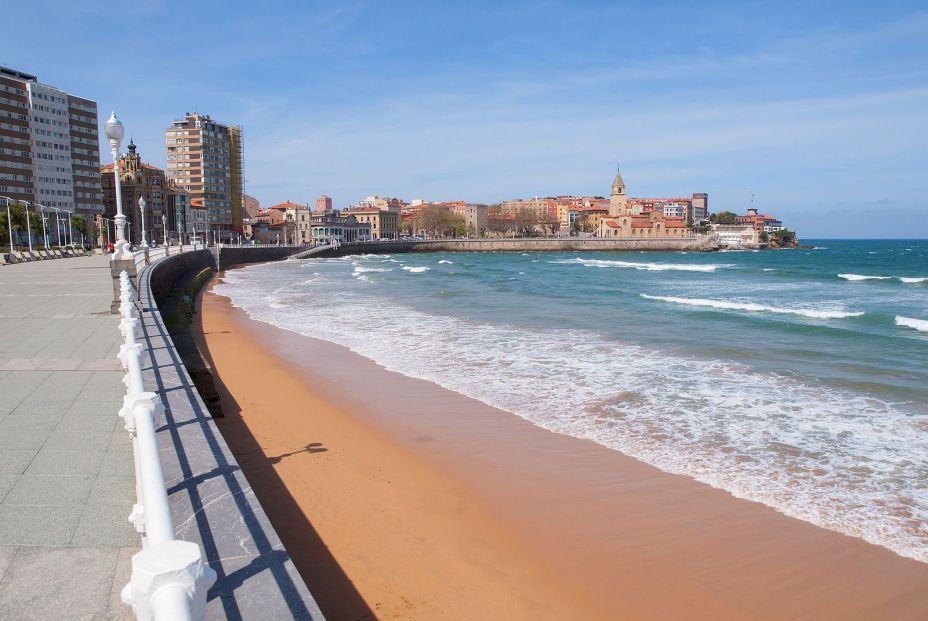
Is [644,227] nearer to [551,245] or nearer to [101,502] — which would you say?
[551,245]

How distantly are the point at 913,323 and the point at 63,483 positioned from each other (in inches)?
949

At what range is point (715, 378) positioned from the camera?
12.4 m

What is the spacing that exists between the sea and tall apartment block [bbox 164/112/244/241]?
95.5 meters

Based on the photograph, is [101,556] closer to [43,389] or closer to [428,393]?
[43,389]

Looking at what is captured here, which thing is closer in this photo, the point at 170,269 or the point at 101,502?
the point at 101,502

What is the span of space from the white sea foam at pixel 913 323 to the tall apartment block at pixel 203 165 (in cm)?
10524

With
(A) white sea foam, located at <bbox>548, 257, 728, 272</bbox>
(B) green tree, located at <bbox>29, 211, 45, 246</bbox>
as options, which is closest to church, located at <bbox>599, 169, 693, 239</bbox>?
(A) white sea foam, located at <bbox>548, 257, 728, 272</bbox>

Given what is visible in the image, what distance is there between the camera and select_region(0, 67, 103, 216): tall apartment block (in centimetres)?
7675

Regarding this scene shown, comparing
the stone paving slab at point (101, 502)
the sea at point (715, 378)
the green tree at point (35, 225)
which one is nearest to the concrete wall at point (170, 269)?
the sea at point (715, 378)

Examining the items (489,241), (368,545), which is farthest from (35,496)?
(489,241)

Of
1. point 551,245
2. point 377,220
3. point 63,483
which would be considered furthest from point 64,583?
point 377,220

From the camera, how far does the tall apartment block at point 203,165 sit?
11350cm

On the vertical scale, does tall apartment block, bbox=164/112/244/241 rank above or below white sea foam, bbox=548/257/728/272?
above

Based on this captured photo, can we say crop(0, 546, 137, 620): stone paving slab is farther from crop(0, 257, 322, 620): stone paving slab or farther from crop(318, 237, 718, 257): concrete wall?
crop(318, 237, 718, 257): concrete wall
